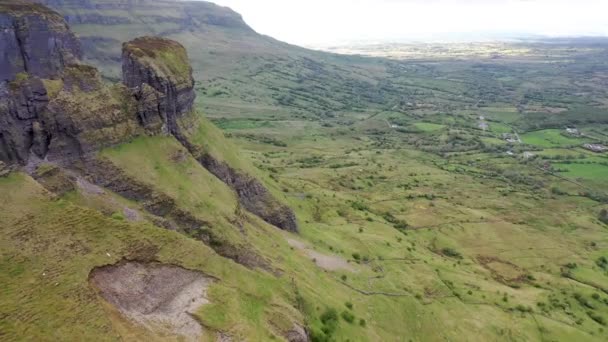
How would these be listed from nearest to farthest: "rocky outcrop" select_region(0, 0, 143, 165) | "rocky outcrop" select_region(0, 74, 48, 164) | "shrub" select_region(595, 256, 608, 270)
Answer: "rocky outcrop" select_region(0, 74, 48, 164) < "rocky outcrop" select_region(0, 0, 143, 165) < "shrub" select_region(595, 256, 608, 270)

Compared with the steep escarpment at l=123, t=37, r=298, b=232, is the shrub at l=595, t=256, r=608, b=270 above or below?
below

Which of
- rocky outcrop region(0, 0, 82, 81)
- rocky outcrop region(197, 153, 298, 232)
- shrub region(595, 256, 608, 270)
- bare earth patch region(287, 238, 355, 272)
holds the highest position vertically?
rocky outcrop region(0, 0, 82, 81)

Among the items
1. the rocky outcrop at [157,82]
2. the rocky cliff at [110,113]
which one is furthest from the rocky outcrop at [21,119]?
the rocky outcrop at [157,82]

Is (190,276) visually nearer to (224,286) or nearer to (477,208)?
(224,286)

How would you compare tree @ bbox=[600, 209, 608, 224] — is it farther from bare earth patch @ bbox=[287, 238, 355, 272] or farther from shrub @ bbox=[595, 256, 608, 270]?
bare earth patch @ bbox=[287, 238, 355, 272]

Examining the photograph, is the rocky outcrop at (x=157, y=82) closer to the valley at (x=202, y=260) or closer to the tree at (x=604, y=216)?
the valley at (x=202, y=260)

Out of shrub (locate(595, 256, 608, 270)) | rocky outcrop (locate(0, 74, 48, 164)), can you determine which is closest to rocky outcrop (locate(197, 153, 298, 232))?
rocky outcrop (locate(0, 74, 48, 164))
